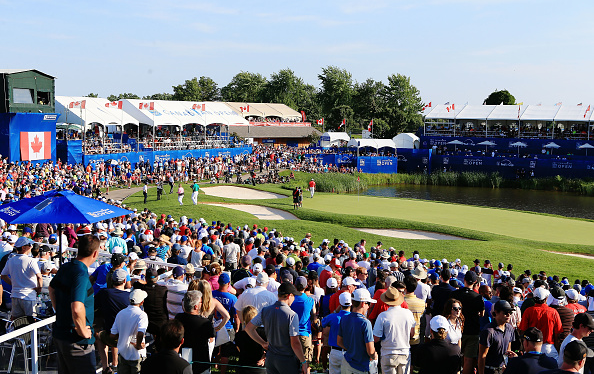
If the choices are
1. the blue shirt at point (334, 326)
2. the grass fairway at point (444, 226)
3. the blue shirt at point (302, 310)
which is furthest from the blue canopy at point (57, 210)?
the grass fairway at point (444, 226)

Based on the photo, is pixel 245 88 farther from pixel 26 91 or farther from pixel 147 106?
pixel 26 91

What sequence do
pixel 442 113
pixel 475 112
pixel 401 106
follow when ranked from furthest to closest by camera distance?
pixel 401 106
pixel 442 113
pixel 475 112

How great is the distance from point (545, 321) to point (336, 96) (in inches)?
3721

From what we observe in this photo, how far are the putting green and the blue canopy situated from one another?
2265 cm

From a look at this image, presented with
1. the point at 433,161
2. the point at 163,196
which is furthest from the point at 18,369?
the point at 433,161

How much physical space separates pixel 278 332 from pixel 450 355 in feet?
6.89

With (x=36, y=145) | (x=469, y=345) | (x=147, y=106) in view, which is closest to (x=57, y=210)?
(x=469, y=345)

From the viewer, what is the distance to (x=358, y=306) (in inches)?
277

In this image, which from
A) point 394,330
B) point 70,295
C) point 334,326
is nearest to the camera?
point 70,295

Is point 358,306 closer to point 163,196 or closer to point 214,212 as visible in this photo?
point 214,212

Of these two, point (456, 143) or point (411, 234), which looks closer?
point (411, 234)

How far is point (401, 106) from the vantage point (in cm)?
9356

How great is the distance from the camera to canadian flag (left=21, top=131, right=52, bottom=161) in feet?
128

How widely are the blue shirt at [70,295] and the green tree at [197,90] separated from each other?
10838cm
